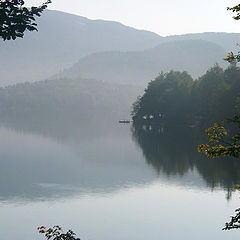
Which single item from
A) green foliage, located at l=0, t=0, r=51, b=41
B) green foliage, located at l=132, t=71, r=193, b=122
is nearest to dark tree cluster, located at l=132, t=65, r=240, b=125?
green foliage, located at l=132, t=71, r=193, b=122

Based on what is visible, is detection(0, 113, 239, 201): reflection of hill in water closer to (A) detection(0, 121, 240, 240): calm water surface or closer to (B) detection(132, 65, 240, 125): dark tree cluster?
(A) detection(0, 121, 240, 240): calm water surface

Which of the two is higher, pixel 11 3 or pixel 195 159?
pixel 11 3

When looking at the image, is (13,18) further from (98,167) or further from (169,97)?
(169,97)

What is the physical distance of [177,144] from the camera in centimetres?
11156

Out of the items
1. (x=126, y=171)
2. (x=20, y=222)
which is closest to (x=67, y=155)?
(x=126, y=171)

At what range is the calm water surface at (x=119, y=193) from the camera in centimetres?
4362

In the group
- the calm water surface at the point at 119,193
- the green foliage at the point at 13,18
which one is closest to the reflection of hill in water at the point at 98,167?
the calm water surface at the point at 119,193

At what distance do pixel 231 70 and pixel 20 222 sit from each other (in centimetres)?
10942

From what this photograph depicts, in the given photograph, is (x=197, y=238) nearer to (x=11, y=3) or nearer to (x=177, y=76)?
(x=11, y=3)

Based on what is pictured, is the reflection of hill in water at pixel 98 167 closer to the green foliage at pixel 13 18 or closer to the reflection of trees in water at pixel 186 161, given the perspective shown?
the reflection of trees in water at pixel 186 161

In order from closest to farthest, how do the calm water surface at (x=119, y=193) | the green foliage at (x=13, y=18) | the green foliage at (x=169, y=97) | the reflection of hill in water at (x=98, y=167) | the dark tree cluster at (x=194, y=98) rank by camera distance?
1. the green foliage at (x=13, y=18)
2. the calm water surface at (x=119, y=193)
3. the reflection of hill in water at (x=98, y=167)
4. the dark tree cluster at (x=194, y=98)
5. the green foliage at (x=169, y=97)

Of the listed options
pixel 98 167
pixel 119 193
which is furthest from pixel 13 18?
pixel 98 167

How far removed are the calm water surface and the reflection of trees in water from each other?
0.15 m

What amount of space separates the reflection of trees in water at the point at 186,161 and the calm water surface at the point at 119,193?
152mm
